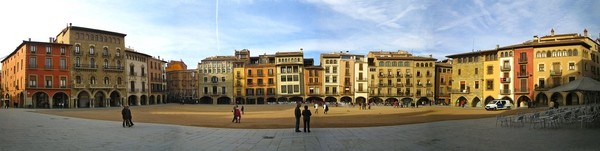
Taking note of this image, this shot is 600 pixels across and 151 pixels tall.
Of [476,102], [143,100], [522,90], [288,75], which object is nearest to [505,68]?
[522,90]

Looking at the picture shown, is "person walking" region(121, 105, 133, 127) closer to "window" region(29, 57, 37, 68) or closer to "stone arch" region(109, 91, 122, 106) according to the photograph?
"window" region(29, 57, 37, 68)

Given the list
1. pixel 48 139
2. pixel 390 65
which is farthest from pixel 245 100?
pixel 48 139

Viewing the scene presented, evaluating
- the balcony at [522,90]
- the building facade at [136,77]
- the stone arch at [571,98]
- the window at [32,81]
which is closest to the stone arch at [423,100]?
the balcony at [522,90]

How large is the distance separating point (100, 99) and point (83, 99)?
269 cm

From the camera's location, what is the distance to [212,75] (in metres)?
69.4

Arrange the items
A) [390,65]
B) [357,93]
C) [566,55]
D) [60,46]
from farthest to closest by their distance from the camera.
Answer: [357,93] < [390,65] < [60,46] < [566,55]

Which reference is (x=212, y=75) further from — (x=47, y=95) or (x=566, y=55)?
(x=566, y=55)

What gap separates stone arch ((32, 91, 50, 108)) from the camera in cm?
4690

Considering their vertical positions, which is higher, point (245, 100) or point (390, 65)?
point (390, 65)

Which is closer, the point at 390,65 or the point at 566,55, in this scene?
the point at 566,55

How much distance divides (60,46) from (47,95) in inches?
246

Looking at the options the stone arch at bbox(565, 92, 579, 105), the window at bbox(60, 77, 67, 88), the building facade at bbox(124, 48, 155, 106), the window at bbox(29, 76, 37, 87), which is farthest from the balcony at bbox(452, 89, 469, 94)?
the window at bbox(29, 76, 37, 87)

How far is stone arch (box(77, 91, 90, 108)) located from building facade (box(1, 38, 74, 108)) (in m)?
1.72

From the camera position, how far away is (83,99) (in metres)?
51.9
